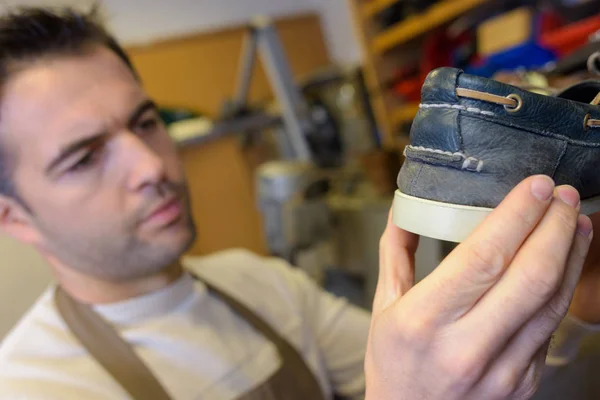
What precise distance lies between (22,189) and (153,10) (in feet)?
4.64

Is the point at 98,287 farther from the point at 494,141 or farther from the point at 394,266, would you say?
the point at 494,141

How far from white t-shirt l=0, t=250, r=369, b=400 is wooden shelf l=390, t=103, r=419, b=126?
2.03 ft

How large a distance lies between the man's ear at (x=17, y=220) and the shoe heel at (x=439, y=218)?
59cm

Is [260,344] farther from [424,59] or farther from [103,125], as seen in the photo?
[424,59]

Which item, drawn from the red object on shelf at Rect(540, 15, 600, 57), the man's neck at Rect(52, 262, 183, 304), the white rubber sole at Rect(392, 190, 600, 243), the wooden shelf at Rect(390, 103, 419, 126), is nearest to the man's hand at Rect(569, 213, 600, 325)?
the white rubber sole at Rect(392, 190, 600, 243)

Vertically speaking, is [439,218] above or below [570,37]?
above

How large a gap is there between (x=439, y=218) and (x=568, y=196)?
0.08m

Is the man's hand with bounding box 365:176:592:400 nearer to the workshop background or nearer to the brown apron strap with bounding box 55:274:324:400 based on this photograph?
the workshop background

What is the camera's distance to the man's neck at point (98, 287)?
727 mm

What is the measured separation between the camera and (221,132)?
1.43 meters

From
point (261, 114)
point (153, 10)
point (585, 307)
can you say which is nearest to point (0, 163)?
point (585, 307)

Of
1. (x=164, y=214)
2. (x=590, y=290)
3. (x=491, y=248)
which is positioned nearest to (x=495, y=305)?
(x=491, y=248)

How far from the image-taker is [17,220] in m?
0.72

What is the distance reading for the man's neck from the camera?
28.6 inches
